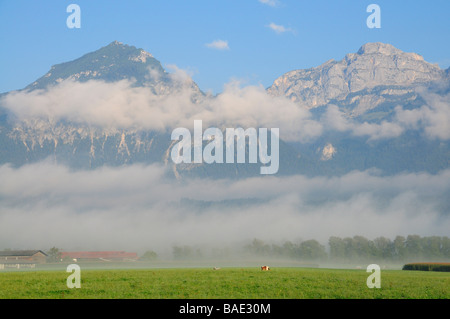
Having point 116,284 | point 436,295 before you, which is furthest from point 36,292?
point 436,295

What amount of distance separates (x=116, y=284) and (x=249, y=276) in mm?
16956

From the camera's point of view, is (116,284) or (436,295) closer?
(436,295)

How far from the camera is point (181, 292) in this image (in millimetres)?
51531
